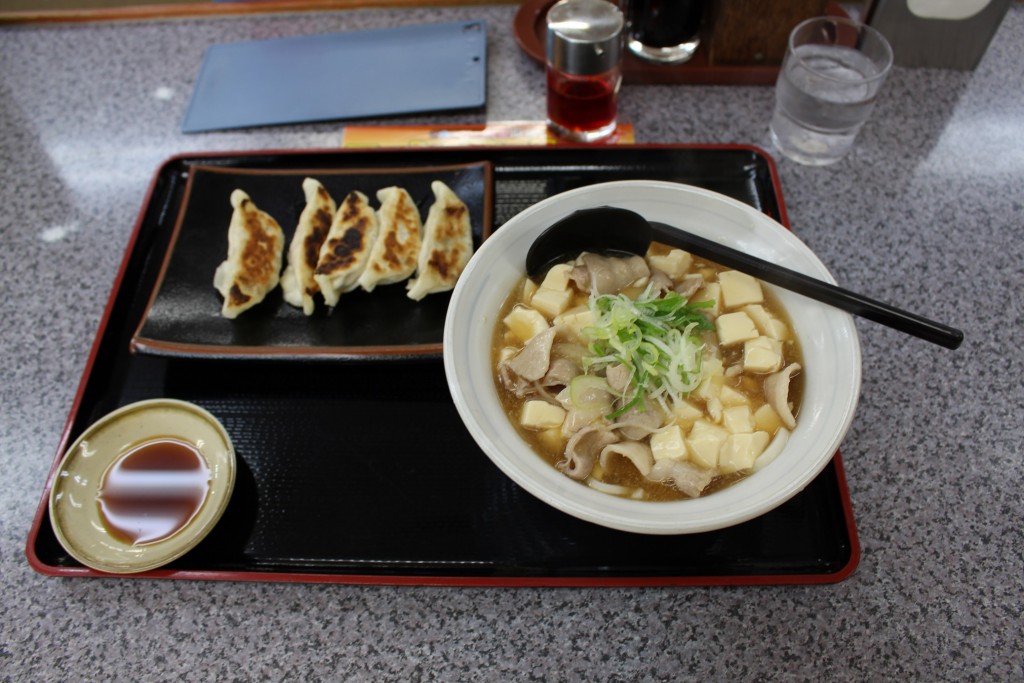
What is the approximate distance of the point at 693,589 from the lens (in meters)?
1.46

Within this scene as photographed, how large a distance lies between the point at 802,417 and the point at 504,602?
A: 2.42 feet

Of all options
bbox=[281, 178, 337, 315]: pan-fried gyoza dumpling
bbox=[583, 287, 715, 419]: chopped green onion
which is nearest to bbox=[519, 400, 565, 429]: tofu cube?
bbox=[583, 287, 715, 419]: chopped green onion

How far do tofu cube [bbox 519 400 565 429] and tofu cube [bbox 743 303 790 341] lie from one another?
49 cm

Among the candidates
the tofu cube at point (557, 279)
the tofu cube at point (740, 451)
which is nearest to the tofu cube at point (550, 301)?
the tofu cube at point (557, 279)

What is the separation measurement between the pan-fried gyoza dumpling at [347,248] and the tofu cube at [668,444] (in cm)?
91

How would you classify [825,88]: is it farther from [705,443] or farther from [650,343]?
[705,443]

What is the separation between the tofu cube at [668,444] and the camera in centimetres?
138

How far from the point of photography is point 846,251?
197 cm

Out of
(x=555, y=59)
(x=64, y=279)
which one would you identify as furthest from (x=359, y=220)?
(x=64, y=279)

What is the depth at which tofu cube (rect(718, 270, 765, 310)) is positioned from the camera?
61.4 inches

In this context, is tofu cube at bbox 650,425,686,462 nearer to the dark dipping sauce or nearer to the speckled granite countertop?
the speckled granite countertop

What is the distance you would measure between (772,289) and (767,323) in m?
0.10

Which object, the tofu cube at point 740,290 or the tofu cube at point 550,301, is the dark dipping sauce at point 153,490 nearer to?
the tofu cube at point 550,301

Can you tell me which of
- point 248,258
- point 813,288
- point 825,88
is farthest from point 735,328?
point 248,258
